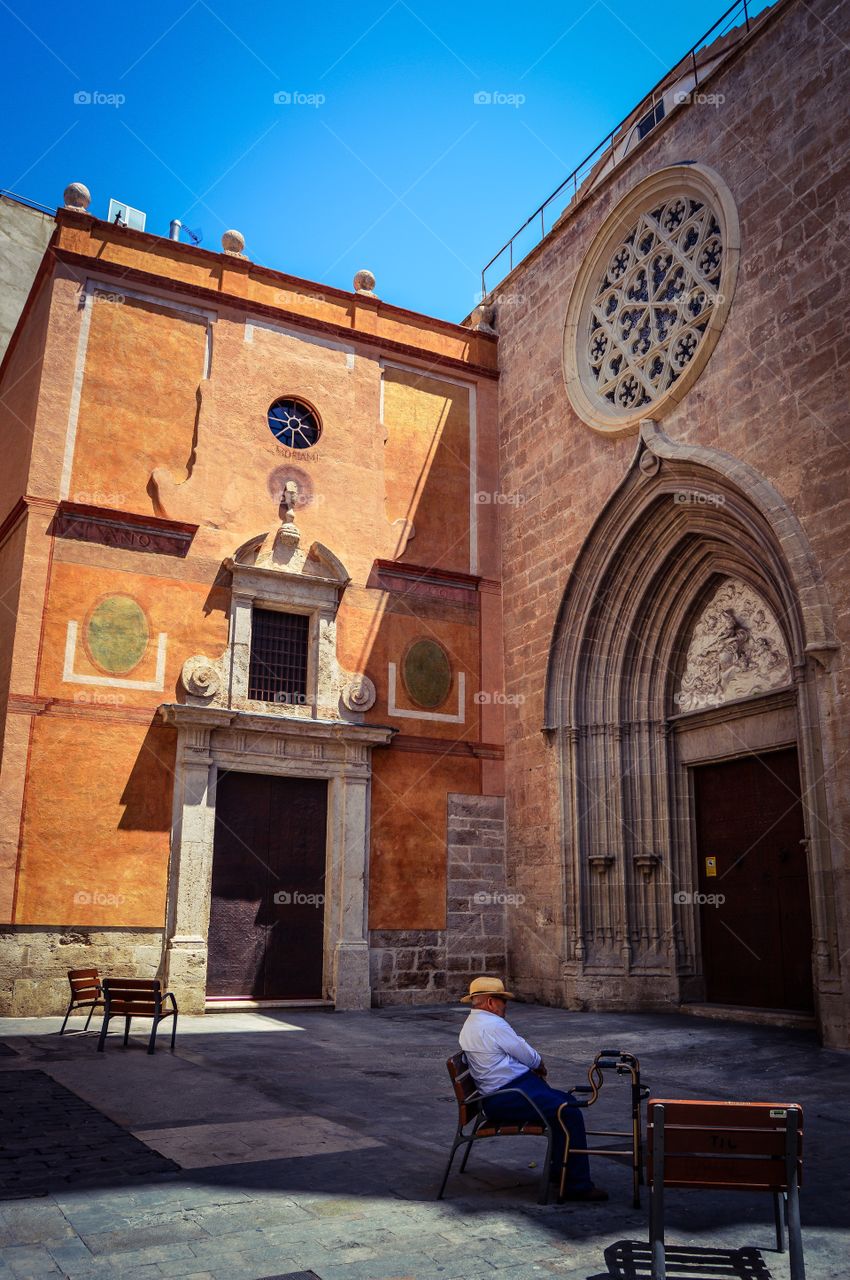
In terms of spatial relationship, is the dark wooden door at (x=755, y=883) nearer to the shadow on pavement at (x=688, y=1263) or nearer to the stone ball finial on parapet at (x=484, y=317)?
the shadow on pavement at (x=688, y=1263)

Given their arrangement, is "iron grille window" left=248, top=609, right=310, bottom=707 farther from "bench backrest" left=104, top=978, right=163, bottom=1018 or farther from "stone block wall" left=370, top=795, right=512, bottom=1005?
"bench backrest" left=104, top=978, right=163, bottom=1018

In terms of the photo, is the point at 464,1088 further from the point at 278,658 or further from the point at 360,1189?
the point at 278,658

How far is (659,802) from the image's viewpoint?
42.8 feet

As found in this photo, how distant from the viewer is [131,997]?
9125 millimetres

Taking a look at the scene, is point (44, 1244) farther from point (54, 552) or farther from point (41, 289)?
point (41, 289)

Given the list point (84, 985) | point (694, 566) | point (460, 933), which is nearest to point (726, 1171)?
point (84, 985)

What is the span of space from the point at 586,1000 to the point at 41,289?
472 inches

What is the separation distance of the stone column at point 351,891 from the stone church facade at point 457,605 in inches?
1.7

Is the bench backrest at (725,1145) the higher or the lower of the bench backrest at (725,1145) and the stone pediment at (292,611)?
the lower

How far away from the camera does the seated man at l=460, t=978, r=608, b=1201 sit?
462cm

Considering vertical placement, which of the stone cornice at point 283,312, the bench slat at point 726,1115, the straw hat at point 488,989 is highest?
the stone cornice at point 283,312

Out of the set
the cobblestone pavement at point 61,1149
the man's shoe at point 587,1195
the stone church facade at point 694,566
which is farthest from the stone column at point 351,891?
the man's shoe at point 587,1195

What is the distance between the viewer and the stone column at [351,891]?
13.2 meters

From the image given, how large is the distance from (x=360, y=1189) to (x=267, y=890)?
878cm
